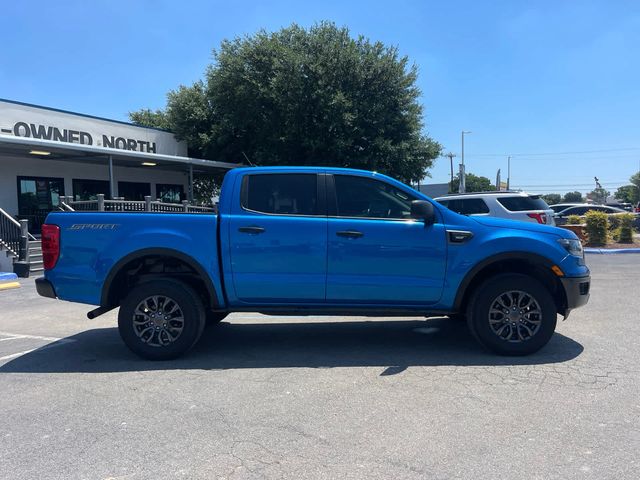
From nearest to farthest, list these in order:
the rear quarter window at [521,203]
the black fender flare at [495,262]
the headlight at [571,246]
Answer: the black fender flare at [495,262] < the headlight at [571,246] < the rear quarter window at [521,203]

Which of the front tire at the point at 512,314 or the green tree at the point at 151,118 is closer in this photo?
the front tire at the point at 512,314

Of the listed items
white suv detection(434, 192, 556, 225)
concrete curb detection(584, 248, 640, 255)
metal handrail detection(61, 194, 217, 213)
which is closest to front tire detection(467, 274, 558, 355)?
white suv detection(434, 192, 556, 225)

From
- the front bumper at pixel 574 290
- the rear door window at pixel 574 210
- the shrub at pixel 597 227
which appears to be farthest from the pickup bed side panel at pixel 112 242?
the rear door window at pixel 574 210

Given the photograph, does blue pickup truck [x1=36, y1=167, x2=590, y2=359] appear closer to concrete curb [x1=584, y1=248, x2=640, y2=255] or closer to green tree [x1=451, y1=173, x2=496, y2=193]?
concrete curb [x1=584, y1=248, x2=640, y2=255]

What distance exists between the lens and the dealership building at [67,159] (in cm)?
1661

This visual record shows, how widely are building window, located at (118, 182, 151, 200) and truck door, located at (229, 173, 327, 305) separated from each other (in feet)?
60.3

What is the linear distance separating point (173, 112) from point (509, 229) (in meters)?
23.1

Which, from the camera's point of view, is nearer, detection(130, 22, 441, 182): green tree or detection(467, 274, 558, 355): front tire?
detection(467, 274, 558, 355): front tire

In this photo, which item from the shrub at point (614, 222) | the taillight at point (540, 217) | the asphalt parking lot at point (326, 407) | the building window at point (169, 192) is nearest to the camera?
the asphalt parking lot at point (326, 407)

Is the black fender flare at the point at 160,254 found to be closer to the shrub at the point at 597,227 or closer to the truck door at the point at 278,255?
the truck door at the point at 278,255

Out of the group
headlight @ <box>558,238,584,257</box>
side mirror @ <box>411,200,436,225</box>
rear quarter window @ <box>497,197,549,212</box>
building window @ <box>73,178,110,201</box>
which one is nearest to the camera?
side mirror @ <box>411,200,436,225</box>

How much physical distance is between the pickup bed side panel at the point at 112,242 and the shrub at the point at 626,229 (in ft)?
59.1

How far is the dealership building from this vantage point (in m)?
16.6

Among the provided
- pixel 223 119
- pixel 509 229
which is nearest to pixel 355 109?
pixel 223 119
